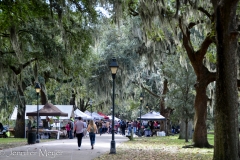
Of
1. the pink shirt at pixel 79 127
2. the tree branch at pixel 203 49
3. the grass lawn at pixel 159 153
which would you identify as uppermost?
the tree branch at pixel 203 49

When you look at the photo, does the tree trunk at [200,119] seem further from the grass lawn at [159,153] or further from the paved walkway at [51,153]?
the paved walkway at [51,153]

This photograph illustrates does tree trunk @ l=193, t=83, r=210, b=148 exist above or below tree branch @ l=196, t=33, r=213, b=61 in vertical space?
below

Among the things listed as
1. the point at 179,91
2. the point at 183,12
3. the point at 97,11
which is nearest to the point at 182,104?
the point at 179,91

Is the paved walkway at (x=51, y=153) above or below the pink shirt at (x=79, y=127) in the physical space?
below

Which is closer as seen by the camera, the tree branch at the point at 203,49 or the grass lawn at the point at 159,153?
the grass lawn at the point at 159,153

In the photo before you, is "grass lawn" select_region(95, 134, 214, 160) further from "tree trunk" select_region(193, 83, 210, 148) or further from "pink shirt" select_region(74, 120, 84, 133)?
"pink shirt" select_region(74, 120, 84, 133)

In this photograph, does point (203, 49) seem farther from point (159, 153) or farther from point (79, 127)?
point (79, 127)

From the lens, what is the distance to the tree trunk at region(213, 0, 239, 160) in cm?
1016

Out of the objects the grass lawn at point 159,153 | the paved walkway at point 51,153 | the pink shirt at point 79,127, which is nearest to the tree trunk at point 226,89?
the grass lawn at point 159,153

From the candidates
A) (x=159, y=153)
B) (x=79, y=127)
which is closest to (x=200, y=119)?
(x=159, y=153)

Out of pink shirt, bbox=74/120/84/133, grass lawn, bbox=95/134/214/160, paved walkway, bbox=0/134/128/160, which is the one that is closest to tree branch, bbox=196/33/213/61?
grass lawn, bbox=95/134/214/160

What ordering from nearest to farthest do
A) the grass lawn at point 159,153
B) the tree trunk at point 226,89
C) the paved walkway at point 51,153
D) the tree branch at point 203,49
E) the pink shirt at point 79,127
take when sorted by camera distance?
the tree trunk at point 226,89
the paved walkway at point 51,153
the grass lawn at point 159,153
the pink shirt at point 79,127
the tree branch at point 203,49

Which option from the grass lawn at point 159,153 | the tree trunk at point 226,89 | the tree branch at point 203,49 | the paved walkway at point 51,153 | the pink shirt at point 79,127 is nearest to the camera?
the tree trunk at point 226,89

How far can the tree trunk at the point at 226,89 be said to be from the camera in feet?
33.3
